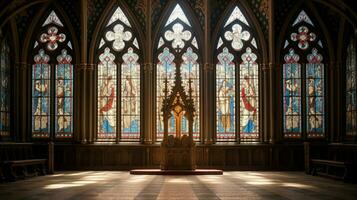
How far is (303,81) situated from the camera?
25344mm

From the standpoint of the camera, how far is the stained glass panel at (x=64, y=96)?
Result: 83.7ft

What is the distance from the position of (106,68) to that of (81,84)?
1.34 m

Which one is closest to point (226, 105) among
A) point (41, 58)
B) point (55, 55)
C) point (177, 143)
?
point (177, 143)

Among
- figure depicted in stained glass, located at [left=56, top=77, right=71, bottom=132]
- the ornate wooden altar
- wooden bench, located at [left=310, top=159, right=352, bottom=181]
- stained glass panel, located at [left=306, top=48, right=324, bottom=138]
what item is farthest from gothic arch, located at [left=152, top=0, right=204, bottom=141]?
wooden bench, located at [left=310, top=159, right=352, bottom=181]

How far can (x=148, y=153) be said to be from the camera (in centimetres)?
2484

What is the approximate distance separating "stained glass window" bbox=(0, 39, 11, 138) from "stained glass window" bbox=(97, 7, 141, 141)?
12.3 ft

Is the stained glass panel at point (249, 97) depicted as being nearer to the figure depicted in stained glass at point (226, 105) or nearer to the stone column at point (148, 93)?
the figure depicted in stained glass at point (226, 105)

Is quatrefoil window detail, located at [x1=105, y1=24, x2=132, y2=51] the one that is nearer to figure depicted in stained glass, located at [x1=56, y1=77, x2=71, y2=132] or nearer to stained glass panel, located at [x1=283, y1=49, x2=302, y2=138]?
figure depicted in stained glass, located at [x1=56, y1=77, x2=71, y2=132]

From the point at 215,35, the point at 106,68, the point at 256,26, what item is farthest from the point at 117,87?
the point at 256,26

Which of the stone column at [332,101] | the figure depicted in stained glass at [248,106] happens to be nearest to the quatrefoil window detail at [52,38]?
the figure depicted in stained glass at [248,106]

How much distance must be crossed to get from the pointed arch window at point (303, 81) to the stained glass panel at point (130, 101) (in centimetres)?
629

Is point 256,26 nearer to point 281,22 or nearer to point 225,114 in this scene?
point 281,22

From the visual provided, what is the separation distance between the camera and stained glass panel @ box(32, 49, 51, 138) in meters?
25.6

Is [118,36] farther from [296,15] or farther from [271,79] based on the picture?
[296,15]
